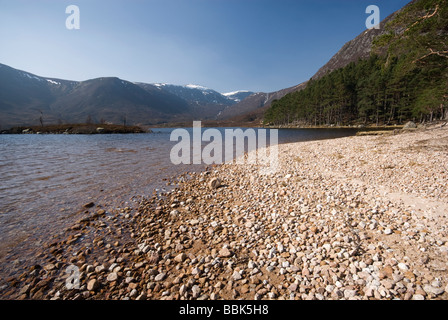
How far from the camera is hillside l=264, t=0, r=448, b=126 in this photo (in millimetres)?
14312

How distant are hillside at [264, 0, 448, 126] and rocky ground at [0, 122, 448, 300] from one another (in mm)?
13308

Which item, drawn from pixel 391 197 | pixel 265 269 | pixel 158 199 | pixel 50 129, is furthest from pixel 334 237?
pixel 50 129

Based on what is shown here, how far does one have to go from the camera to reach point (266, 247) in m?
5.18

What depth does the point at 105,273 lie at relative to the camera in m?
4.71

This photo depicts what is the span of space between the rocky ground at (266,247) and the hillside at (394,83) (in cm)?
1331

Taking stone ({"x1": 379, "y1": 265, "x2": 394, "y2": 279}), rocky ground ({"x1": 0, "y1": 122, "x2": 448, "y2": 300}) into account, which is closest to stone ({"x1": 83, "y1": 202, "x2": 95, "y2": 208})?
rocky ground ({"x1": 0, "y1": 122, "x2": 448, "y2": 300})

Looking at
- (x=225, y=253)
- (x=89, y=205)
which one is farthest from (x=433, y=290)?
(x=89, y=205)

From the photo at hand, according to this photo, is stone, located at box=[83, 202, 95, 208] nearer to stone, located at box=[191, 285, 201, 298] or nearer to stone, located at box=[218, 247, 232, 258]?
stone, located at box=[218, 247, 232, 258]

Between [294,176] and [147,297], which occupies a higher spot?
[294,176]

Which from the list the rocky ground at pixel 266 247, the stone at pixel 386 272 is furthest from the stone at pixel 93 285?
the stone at pixel 386 272

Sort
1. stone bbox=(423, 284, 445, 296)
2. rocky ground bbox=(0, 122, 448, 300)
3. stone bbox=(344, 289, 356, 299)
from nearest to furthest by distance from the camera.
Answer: stone bbox=(423, 284, 445, 296) → stone bbox=(344, 289, 356, 299) → rocky ground bbox=(0, 122, 448, 300)

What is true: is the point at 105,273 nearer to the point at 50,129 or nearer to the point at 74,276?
the point at 74,276

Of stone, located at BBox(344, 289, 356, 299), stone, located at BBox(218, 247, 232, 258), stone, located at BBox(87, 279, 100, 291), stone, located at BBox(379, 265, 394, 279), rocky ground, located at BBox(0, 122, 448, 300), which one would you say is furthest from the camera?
stone, located at BBox(218, 247, 232, 258)
